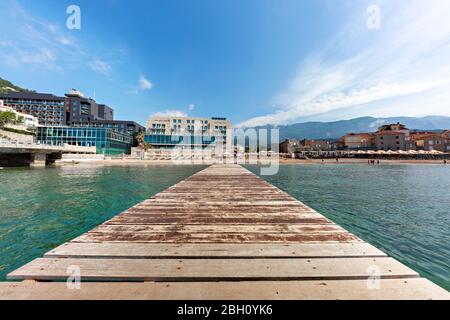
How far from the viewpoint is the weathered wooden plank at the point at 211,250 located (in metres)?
2.83

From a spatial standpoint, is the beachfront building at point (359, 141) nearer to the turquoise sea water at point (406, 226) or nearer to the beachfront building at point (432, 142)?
the beachfront building at point (432, 142)

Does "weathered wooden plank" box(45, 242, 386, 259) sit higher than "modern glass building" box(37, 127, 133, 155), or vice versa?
"modern glass building" box(37, 127, 133, 155)

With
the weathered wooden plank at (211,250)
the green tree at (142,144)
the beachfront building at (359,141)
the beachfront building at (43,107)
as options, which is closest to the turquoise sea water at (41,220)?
the weathered wooden plank at (211,250)

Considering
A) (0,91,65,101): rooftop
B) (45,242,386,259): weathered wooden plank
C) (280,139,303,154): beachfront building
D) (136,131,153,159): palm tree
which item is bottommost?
(45,242,386,259): weathered wooden plank

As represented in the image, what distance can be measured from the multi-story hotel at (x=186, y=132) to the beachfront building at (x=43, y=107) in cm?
4584

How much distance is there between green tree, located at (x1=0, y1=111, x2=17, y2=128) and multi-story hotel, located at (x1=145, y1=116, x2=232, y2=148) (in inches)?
1607

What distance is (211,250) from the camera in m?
3.03

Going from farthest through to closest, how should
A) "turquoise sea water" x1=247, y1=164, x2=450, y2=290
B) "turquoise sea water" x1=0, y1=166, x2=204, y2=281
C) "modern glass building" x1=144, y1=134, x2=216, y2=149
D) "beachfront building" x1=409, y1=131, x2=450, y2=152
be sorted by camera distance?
"modern glass building" x1=144, y1=134, x2=216, y2=149, "beachfront building" x1=409, y1=131, x2=450, y2=152, "turquoise sea water" x1=0, y1=166, x2=204, y2=281, "turquoise sea water" x1=247, y1=164, x2=450, y2=290

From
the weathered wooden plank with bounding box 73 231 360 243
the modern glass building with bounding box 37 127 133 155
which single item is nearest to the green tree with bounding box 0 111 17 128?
the modern glass building with bounding box 37 127 133 155

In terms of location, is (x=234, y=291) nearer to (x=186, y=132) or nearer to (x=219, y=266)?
(x=219, y=266)

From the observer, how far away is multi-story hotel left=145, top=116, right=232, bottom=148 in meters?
80.6

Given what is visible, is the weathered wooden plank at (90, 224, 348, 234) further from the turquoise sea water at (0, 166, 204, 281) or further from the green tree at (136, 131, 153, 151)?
the green tree at (136, 131, 153, 151)
